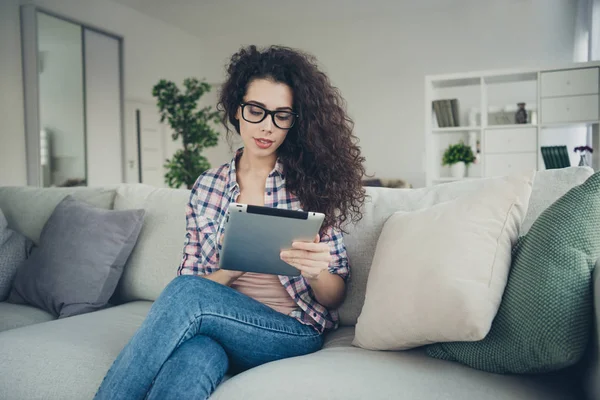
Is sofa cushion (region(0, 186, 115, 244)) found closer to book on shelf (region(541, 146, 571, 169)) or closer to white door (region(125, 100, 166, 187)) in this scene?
book on shelf (region(541, 146, 571, 169))

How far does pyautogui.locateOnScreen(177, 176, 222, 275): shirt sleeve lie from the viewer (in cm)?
147

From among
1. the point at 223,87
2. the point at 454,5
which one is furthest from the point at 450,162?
the point at 223,87

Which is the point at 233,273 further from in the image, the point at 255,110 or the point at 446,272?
the point at 446,272

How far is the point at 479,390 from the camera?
0.99 metres

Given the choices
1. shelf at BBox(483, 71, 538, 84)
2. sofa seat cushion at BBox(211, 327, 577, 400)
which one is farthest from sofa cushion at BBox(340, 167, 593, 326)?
shelf at BBox(483, 71, 538, 84)

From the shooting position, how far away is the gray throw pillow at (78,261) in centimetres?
174

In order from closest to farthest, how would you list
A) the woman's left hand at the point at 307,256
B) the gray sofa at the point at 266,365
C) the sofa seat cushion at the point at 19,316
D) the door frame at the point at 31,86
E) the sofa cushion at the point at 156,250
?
1. the gray sofa at the point at 266,365
2. the woman's left hand at the point at 307,256
3. the sofa seat cushion at the point at 19,316
4. the sofa cushion at the point at 156,250
5. the door frame at the point at 31,86

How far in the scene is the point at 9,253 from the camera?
1907 millimetres

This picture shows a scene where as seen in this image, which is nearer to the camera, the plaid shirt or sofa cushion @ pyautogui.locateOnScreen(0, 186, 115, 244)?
the plaid shirt

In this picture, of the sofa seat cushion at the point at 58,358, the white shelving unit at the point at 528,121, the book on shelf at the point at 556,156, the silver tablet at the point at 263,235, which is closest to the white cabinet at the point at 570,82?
the white shelving unit at the point at 528,121

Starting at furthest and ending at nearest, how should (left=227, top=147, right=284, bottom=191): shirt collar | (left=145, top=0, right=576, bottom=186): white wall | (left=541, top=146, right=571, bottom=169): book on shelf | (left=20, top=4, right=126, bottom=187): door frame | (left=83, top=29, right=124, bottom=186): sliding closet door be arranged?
(left=145, top=0, right=576, bottom=186): white wall, (left=83, top=29, right=124, bottom=186): sliding closet door, (left=20, top=4, right=126, bottom=187): door frame, (left=541, top=146, right=571, bottom=169): book on shelf, (left=227, top=147, right=284, bottom=191): shirt collar

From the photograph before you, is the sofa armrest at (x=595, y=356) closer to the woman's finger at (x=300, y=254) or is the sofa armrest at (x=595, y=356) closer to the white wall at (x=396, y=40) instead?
the woman's finger at (x=300, y=254)

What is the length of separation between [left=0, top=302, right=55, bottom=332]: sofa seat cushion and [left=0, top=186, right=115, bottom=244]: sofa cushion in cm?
37

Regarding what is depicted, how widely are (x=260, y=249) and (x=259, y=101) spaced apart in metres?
0.47
